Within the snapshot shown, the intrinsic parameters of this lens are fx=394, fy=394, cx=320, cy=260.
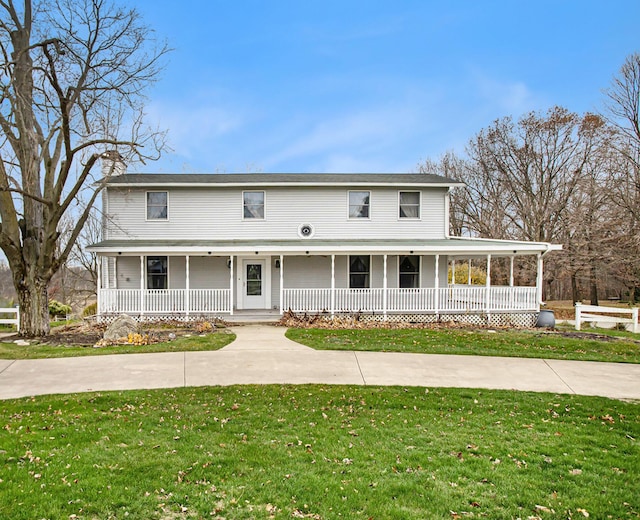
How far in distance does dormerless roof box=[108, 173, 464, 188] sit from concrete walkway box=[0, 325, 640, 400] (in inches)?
327

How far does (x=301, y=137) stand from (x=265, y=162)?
777 centimetres

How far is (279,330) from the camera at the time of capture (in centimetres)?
1245

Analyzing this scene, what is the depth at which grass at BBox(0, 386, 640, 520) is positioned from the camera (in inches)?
131

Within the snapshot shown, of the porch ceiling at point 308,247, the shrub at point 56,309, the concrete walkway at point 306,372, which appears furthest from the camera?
the shrub at point 56,309

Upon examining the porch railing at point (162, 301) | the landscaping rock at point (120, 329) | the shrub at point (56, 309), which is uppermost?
the porch railing at point (162, 301)

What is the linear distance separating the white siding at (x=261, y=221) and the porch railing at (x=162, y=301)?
2610 mm

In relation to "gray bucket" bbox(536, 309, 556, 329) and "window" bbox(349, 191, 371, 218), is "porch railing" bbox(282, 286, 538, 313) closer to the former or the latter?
"gray bucket" bbox(536, 309, 556, 329)

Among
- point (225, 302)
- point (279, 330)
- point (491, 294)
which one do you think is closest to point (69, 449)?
point (279, 330)

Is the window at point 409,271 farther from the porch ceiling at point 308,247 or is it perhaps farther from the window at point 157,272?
the window at point 157,272

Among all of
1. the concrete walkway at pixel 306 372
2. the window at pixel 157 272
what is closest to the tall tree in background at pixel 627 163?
the concrete walkway at pixel 306 372

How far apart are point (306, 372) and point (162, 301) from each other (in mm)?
8625

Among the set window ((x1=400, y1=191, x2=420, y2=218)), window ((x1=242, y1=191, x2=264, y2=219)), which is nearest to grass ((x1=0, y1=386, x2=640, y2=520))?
A: window ((x1=242, y1=191, x2=264, y2=219))

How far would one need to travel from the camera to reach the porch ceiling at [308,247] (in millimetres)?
14008

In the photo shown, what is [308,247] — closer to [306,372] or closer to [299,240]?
[299,240]
